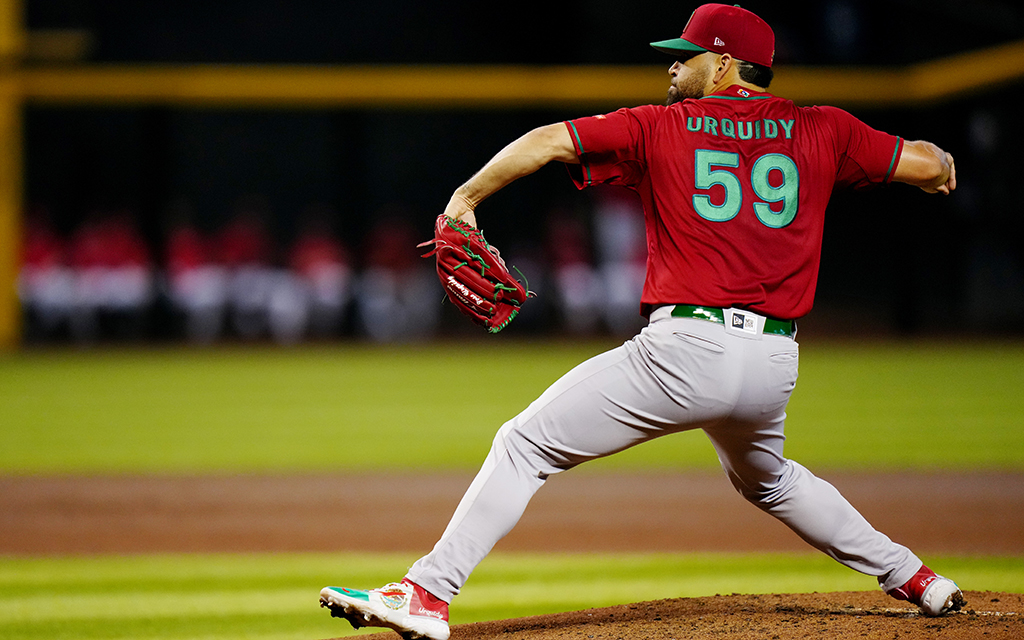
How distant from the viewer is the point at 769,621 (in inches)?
125

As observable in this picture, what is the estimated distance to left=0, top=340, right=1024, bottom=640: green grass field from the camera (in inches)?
163

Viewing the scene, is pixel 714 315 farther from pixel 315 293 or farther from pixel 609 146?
pixel 315 293

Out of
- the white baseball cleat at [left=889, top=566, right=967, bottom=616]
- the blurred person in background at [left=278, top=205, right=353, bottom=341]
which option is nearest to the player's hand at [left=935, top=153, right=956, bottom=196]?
the white baseball cleat at [left=889, top=566, right=967, bottom=616]

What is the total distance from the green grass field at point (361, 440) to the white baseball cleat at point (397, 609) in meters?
0.99

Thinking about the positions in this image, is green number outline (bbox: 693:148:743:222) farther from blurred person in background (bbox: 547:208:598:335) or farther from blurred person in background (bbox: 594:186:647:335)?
blurred person in background (bbox: 547:208:598:335)

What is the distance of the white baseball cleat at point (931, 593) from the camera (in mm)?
3148

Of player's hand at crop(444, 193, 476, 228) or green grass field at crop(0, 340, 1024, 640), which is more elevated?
player's hand at crop(444, 193, 476, 228)

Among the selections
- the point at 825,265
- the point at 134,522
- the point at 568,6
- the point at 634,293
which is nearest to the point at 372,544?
the point at 134,522

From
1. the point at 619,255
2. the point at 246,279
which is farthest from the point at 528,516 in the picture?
the point at 619,255

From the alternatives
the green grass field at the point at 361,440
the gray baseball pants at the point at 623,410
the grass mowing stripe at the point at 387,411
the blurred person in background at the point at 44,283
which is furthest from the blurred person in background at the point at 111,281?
the gray baseball pants at the point at 623,410

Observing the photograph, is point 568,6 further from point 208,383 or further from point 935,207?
point 208,383

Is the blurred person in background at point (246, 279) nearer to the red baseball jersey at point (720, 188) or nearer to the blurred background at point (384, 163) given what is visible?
the blurred background at point (384, 163)

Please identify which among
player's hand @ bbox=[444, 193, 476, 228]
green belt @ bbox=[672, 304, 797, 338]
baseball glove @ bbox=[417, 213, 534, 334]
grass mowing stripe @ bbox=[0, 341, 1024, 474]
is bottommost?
grass mowing stripe @ bbox=[0, 341, 1024, 474]

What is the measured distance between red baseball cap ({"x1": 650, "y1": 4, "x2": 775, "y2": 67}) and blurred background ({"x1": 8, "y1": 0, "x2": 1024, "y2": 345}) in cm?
1556
